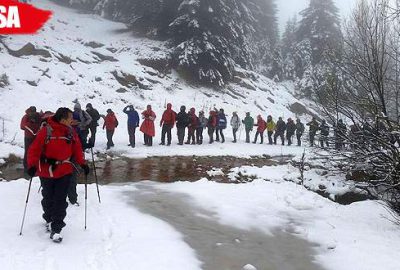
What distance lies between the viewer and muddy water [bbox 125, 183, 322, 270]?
6.29m

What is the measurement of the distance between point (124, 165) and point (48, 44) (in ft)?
50.0

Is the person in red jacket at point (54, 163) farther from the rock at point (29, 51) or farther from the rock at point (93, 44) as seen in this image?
the rock at point (93, 44)

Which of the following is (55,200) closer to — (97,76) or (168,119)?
(168,119)

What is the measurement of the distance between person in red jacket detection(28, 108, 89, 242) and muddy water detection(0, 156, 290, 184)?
5355 millimetres

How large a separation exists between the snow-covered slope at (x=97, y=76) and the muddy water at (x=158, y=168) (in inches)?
157

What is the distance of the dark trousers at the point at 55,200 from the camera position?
247 inches

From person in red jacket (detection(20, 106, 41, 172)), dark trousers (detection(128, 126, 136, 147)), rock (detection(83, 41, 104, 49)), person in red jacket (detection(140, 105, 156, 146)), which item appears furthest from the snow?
rock (detection(83, 41, 104, 49))

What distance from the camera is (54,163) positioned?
20.6ft

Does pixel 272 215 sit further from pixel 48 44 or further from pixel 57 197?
pixel 48 44

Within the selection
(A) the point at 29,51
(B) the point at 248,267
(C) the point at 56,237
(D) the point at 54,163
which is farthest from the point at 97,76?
(B) the point at 248,267

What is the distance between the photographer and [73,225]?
7.09 metres

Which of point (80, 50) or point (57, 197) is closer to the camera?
point (57, 197)

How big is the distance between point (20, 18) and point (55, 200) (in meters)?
26.4

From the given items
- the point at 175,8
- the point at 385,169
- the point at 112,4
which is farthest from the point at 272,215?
the point at 112,4
